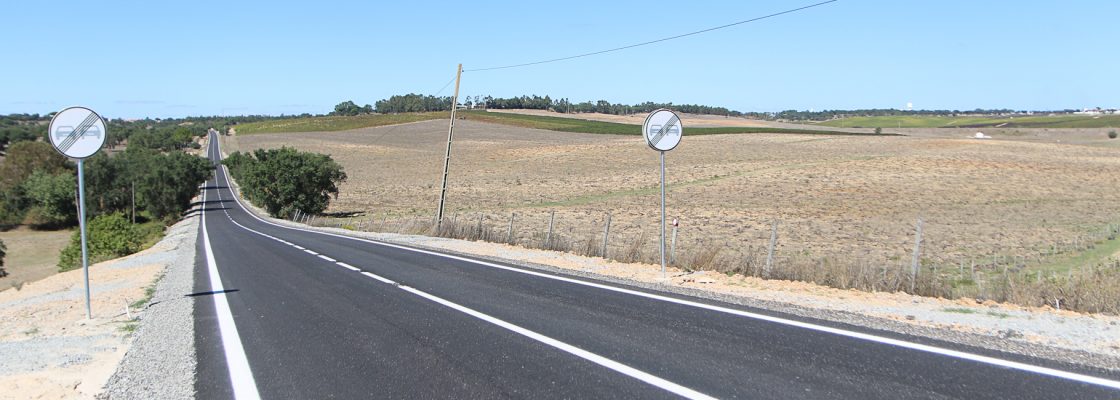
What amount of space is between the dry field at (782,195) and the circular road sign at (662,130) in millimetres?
2158

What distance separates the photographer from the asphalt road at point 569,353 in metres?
5.38

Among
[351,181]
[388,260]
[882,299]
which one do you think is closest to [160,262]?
[388,260]

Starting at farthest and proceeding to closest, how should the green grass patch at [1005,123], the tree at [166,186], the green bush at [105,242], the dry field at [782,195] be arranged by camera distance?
1. the green grass patch at [1005,123]
2. the tree at [166,186]
3. the green bush at [105,242]
4. the dry field at [782,195]

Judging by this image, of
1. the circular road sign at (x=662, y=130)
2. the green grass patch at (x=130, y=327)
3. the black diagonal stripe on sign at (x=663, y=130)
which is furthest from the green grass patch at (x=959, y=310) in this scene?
the green grass patch at (x=130, y=327)

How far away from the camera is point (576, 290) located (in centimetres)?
1044

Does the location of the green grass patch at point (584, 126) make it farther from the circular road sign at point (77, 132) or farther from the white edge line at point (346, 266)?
the circular road sign at point (77, 132)

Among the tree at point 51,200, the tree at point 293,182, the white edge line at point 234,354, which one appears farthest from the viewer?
the tree at point 51,200

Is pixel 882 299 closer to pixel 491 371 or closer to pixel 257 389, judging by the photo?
pixel 491 371

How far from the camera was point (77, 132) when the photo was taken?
9.45m

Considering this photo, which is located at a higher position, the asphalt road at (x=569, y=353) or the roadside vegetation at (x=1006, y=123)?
the roadside vegetation at (x=1006, y=123)

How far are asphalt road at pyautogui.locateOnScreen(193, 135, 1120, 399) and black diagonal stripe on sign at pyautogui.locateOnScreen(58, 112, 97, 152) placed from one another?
264cm

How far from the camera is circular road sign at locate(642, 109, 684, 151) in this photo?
1201 cm

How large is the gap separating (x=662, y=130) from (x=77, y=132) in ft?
26.9

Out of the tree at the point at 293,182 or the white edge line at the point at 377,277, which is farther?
the tree at the point at 293,182
